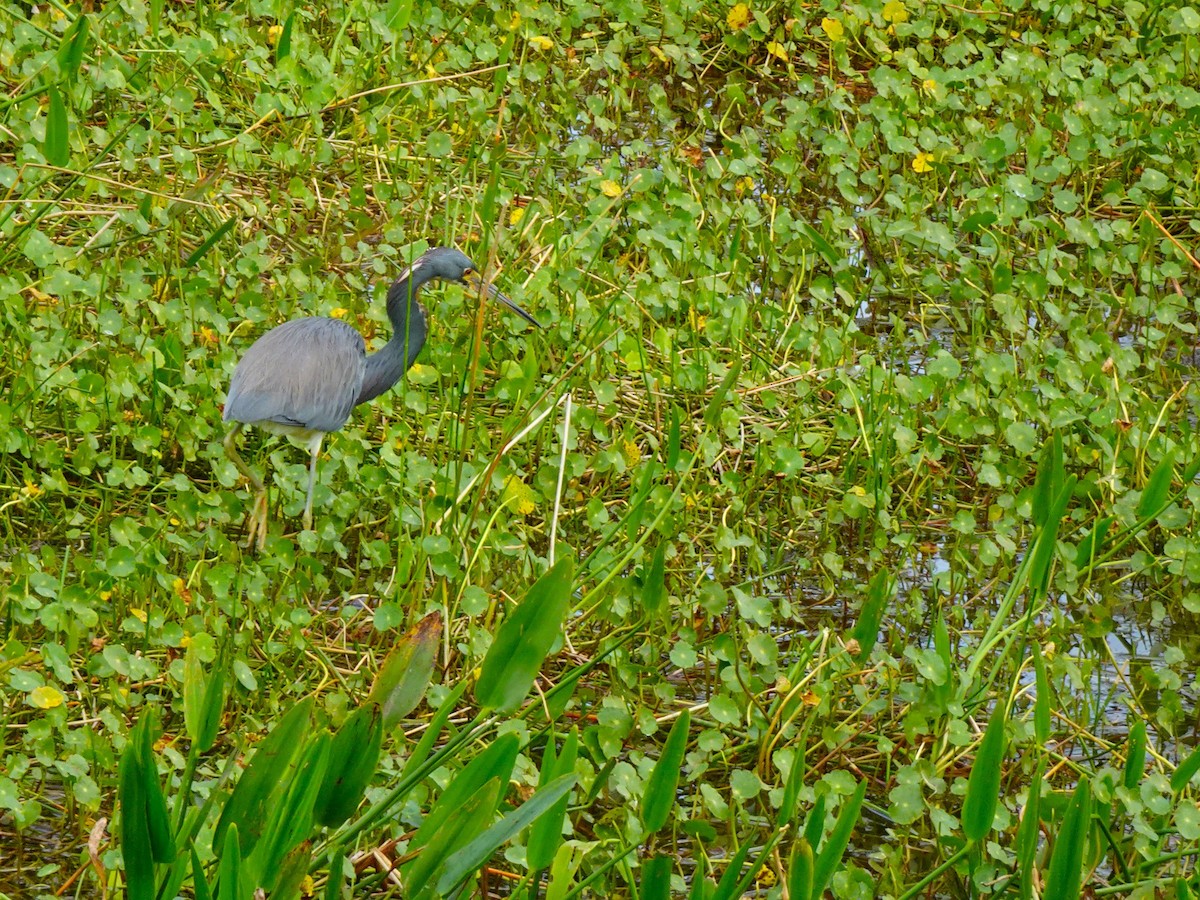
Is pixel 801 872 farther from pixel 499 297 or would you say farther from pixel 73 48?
pixel 73 48

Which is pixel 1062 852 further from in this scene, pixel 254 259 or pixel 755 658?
pixel 254 259

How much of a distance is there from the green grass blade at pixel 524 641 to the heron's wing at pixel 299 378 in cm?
147

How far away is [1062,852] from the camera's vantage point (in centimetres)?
223

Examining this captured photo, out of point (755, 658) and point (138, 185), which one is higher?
point (138, 185)

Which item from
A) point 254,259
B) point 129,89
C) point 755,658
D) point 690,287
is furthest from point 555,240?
point 755,658

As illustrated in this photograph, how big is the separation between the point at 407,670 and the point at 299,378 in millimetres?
1522

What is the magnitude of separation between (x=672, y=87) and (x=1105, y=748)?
134 inches

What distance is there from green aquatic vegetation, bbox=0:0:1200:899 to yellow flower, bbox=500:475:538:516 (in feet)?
0.21

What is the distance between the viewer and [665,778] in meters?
2.32

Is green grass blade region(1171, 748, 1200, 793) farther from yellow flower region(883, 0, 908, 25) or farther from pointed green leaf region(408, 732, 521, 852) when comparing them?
yellow flower region(883, 0, 908, 25)

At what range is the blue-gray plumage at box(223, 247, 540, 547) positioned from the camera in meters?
3.71

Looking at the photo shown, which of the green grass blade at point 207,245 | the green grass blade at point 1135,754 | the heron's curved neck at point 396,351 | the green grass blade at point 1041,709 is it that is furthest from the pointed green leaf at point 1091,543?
the green grass blade at point 207,245

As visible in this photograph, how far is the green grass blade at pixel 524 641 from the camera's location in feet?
7.57

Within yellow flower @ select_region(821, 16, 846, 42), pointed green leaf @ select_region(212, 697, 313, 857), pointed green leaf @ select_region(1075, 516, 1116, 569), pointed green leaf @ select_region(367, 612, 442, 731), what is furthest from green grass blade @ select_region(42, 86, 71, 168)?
yellow flower @ select_region(821, 16, 846, 42)
